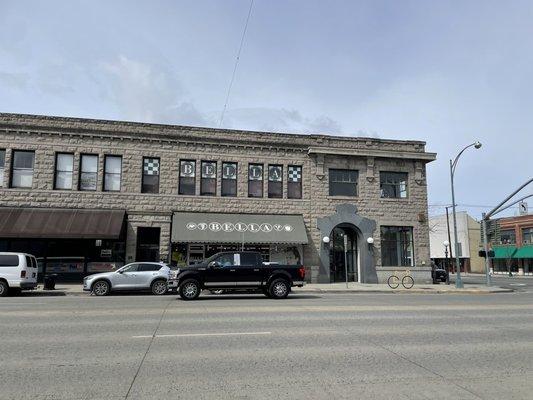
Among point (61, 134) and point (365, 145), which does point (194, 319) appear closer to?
point (61, 134)

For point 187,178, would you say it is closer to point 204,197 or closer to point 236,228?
point 204,197

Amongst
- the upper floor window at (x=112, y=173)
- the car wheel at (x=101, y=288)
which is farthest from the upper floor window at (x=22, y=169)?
the car wheel at (x=101, y=288)

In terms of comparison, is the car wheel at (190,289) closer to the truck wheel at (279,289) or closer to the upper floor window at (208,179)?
the truck wheel at (279,289)

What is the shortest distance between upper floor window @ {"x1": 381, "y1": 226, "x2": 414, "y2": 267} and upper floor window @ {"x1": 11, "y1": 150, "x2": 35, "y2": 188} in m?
21.4

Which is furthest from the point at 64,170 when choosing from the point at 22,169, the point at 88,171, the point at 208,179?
the point at 208,179

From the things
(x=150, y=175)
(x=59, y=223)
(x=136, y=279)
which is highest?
(x=150, y=175)

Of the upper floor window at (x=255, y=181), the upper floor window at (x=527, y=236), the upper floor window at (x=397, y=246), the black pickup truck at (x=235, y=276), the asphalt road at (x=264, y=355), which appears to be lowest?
the asphalt road at (x=264, y=355)

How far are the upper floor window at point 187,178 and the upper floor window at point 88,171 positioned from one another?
4863 millimetres

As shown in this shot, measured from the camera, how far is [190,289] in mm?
17672

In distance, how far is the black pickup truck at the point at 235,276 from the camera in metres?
17.7

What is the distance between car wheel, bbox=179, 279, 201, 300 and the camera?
57.9 ft

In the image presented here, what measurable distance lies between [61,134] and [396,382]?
24.6 metres

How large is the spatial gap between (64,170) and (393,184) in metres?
20.4

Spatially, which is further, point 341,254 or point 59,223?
point 341,254
